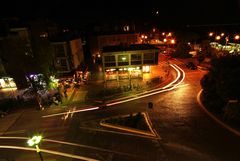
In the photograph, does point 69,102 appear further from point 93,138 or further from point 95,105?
point 93,138

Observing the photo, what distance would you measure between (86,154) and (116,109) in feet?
31.6

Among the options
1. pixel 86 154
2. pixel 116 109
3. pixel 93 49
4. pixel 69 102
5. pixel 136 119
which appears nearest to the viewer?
pixel 86 154

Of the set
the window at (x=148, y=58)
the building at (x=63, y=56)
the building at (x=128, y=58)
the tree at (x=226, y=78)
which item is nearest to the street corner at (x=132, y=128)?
the tree at (x=226, y=78)

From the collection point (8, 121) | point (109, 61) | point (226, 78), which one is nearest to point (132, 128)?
point (226, 78)

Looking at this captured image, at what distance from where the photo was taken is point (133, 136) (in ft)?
65.8

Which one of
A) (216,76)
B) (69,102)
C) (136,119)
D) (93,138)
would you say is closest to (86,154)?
(93,138)

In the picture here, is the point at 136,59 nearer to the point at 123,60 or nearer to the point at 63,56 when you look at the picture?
the point at 123,60

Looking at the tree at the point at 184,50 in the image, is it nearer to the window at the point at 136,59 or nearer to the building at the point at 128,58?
the building at the point at 128,58

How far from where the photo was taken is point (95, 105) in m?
28.8

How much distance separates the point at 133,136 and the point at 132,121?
2411 mm

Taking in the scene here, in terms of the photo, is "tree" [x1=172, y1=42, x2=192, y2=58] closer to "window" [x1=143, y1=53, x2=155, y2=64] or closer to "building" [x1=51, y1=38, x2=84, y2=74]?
"window" [x1=143, y1=53, x2=155, y2=64]

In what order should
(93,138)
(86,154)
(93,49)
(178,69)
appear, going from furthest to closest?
(93,49) < (178,69) < (93,138) < (86,154)

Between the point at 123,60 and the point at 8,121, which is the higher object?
the point at 123,60

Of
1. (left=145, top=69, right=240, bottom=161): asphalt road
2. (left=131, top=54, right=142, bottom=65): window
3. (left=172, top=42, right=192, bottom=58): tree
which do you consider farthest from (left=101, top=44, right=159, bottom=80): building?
(left=172, top=42, right=192, bottom=58): tree
